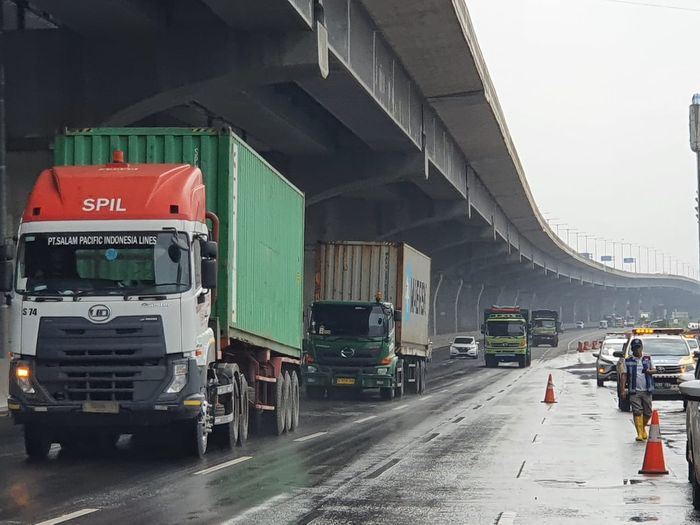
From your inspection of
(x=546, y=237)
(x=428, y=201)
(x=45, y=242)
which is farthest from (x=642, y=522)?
(x=546, y=237)

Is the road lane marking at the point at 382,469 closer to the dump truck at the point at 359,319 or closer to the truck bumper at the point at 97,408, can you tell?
the truck bumper at the point at 97,408

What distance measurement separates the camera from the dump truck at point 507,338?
210 ft

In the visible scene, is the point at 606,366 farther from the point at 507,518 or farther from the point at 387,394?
the point at 507,518

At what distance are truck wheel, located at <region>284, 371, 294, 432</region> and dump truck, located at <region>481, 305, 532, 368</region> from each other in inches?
1669

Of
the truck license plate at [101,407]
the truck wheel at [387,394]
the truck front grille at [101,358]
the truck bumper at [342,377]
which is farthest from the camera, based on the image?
the truck wheel at [387,394]

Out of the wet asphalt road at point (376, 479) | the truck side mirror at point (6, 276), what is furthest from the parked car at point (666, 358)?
the truck side mirror at point (6, 276)

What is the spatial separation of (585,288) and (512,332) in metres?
126

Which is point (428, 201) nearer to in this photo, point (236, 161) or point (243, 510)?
point (236, 161)

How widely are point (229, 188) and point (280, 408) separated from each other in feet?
18.5

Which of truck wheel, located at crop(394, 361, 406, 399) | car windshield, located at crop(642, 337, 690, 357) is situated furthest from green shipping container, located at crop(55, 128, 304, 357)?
car windshield, located at crop(642, 337, 690, 357)

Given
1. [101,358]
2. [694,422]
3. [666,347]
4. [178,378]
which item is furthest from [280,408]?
[666,347]

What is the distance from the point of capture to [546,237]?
314 ft

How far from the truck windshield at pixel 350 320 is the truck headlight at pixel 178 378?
16.6m

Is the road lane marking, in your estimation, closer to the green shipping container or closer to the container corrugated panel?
the green shipping container
